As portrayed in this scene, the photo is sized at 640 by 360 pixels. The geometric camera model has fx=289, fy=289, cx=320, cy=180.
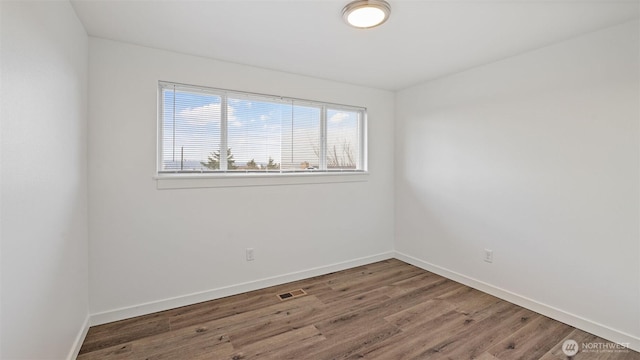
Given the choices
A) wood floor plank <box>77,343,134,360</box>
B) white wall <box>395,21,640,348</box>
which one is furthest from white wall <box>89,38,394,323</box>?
white wall <box>395,21,640,348</box>

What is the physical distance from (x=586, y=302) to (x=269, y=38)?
3352mm

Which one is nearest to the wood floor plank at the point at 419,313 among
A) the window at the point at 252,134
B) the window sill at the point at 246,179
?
the window sill at the point at 246,179

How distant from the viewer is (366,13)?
1915 millimetres

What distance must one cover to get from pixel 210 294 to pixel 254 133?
1686mm

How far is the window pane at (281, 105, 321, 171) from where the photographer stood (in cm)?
331

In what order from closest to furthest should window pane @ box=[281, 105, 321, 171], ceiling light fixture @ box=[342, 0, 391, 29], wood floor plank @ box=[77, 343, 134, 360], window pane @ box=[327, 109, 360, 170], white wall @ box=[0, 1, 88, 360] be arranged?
white wall @ box=[0, 1, 88, 360]
ceiling light fixture @ box=[342, 0, 391, 29]
wood floor plank @ box=[77, 343, 134, 360]
window pane @ box=[281, 105, 321, 171]
window pane @ box=[327, 109, 360, 170]

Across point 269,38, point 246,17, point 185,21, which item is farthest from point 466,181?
point 185,21

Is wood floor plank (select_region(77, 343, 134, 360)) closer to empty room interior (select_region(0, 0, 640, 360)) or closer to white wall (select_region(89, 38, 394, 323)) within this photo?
empty room interior (select_region(0, 0, 640, 360))

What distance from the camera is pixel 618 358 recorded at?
1.99 meters

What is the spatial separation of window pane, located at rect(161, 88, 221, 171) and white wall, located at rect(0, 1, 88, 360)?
0.63 meters

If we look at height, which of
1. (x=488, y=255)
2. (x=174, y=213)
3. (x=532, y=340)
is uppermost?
(x=174, y=213)

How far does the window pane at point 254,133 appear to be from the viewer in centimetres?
299

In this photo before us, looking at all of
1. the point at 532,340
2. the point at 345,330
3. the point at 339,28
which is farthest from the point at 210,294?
the point at 532,340

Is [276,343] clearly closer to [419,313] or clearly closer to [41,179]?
[419,313]
